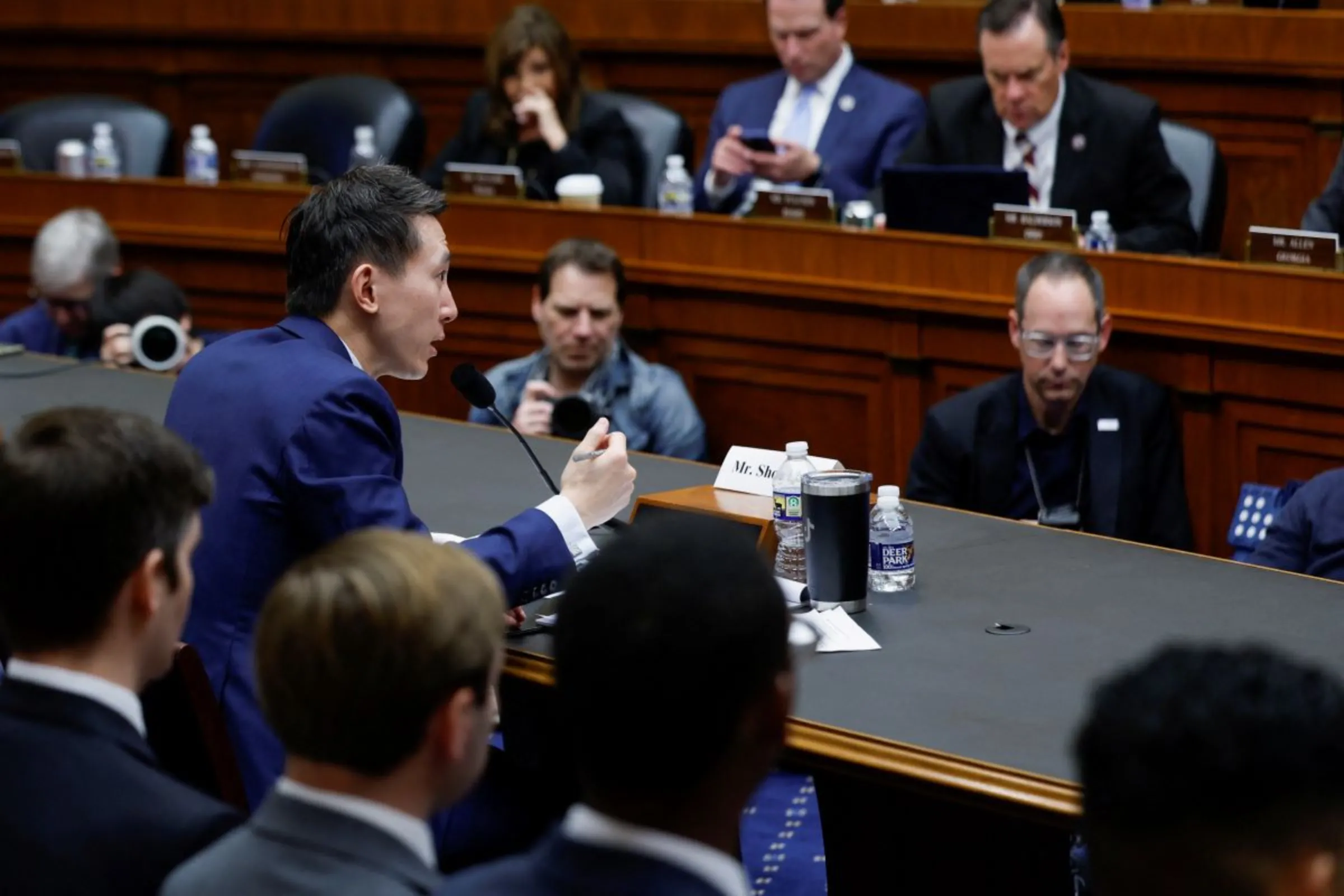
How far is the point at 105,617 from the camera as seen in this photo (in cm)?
158

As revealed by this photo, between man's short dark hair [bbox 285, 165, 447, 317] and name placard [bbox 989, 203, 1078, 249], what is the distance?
5.80 feet

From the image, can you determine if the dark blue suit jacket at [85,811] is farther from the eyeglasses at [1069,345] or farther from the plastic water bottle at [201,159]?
the plastic water bottle at [201,159]

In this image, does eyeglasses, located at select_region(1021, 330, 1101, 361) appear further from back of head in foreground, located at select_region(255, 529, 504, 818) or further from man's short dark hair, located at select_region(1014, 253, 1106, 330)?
back of head in foreground, located at select_region(255, 529, 504, 818)

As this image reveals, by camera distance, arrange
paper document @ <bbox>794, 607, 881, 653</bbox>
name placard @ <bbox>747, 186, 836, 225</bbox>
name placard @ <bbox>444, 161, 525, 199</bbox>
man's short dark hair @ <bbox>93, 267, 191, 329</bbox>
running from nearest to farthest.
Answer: paper document @ <bbox>794, 607, 881, 653</bbox> < name placard @ <bbox>747, 186, 836, 225</bbox> < man's short dark hair @ <bbox>93, 267, 191, 329</bbox> < name placard @ <bbox>444, 161, 525, 199</bbox>

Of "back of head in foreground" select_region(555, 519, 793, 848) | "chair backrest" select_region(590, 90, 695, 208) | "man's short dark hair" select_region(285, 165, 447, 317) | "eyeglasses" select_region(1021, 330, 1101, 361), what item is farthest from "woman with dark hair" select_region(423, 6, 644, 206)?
"back of head in foreground" select_region(555, 519, 793, 848)

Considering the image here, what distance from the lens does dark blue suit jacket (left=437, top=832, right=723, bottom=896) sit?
1197 mm

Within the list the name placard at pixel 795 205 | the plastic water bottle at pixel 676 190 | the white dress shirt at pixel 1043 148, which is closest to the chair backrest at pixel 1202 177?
the white dress shirt at pixel 1043 148

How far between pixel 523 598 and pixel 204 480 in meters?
0.70

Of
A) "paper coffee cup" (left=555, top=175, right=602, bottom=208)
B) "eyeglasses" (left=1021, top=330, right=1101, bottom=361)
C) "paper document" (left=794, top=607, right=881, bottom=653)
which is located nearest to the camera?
"paper document" (left=794, top=607, right=881, bottom=653)

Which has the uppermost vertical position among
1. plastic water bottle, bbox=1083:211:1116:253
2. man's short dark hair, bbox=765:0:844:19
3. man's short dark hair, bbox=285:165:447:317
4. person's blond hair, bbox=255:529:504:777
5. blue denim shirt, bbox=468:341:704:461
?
man's short dark hair, bbox=765:0:844:19

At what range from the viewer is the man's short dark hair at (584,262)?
13.1ft

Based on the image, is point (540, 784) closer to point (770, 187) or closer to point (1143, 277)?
Result: point (1143, 277)

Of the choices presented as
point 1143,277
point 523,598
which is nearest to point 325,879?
point 523,598

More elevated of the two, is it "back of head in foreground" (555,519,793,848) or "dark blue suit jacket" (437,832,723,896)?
"back of head in foreground" (555,519,793,848)
